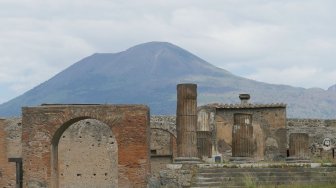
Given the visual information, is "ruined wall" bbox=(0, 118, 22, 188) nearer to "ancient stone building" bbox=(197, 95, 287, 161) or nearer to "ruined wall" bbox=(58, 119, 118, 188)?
"ruined wall" bbox=(58, 119, 118, 188)

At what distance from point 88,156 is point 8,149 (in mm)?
2728

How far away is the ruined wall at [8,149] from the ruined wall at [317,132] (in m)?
10.3

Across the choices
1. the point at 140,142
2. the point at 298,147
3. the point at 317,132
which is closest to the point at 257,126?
the point at 317,132

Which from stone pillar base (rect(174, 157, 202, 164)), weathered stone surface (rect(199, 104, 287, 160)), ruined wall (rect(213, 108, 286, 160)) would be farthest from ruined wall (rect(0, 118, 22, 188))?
stone pillar base (rect(174, 157, 202, 164))

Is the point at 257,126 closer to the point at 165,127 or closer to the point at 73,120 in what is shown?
the point at 165,127

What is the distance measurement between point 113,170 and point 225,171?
26.1ft

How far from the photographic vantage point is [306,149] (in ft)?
73.2

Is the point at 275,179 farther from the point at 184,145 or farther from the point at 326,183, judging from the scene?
the point at 184,145

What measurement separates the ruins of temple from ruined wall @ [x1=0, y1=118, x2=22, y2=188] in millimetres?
33

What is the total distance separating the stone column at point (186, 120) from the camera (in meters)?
20.0

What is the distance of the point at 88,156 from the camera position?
2580 centimetres

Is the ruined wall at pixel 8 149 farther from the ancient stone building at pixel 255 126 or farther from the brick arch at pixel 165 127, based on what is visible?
the ancient stone building at pixel 255 126

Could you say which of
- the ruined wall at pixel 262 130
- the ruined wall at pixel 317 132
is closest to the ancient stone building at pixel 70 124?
the ruined wall at pixel 262 130

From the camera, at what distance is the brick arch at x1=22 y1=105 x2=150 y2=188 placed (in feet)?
65.0
